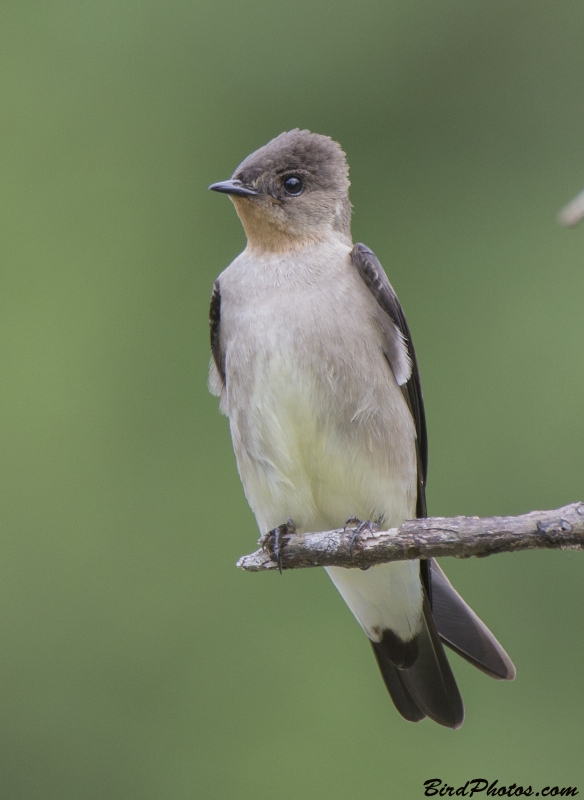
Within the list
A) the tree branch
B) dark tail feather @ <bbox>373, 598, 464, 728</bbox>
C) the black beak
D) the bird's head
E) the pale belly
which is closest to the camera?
the tree branch

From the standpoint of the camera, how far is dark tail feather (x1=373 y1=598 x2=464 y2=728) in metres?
4.66

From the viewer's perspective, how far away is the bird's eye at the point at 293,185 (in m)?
4.64

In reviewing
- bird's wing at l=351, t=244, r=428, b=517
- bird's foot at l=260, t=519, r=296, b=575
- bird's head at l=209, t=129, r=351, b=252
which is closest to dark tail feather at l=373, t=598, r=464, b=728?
bird's foot at l=260, t=519, r=296, b=575

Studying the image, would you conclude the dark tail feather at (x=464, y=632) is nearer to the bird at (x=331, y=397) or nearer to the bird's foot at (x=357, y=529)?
the bird at (x=331, y=397)

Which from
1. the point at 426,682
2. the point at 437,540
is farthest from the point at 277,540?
the point at 426,682

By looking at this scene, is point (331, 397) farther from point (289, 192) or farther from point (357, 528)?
point (289, 192)

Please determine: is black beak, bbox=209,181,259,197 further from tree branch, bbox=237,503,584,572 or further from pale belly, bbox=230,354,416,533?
tree branch, bbox=237,503,584,572

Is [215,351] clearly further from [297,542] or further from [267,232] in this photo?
[297,542]

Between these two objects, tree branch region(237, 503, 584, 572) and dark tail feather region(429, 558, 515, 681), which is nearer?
tree branch region(237, 503, 584, 572)

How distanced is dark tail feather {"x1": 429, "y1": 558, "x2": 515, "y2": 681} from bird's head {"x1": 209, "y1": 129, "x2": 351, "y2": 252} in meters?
1.49

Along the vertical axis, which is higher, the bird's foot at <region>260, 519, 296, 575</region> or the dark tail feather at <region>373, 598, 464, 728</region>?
the bird's foot at <region>260, 519, 296, 575</region>

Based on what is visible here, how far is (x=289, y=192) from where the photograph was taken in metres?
4.64

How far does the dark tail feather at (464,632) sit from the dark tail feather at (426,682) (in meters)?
0.08

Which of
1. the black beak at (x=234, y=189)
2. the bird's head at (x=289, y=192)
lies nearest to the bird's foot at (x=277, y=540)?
the bird's head at (x=289, y=192)
